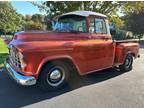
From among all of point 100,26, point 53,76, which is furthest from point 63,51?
point 100,26

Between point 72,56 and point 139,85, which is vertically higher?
point 72,56

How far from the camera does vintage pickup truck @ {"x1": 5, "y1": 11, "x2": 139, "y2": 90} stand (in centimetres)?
432

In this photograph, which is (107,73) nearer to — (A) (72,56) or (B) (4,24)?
(A) (72,56)

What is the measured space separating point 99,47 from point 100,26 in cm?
Result: 76

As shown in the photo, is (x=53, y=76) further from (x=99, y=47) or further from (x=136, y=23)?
(x=136, y=23)

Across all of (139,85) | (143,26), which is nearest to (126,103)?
(139,85)

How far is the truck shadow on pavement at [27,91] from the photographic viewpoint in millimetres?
4395

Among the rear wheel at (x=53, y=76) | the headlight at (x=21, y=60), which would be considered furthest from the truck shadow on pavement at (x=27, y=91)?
the headlight at (x=21, y=60)

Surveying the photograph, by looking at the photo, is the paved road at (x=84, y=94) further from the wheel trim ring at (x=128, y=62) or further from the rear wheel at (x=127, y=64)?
the wheel trim ring at (x=128, y=62)

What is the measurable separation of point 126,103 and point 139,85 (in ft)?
4.89

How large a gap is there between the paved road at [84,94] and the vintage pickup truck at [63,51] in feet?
1.28

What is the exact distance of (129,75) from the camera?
6723mm

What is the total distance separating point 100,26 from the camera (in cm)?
598

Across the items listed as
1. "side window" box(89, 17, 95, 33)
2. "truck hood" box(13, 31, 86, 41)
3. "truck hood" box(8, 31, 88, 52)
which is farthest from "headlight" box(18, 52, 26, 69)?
"side window" box(89, 17, 95, 33)
